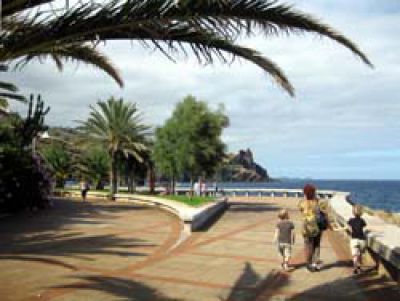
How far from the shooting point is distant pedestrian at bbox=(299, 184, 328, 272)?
37.2 ft

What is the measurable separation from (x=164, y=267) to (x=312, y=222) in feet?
10.2

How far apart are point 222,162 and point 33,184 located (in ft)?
39.5

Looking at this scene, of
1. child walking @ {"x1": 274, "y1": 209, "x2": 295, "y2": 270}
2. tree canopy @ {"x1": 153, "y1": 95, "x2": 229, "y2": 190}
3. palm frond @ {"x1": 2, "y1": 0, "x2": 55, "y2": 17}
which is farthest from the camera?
tree canopy @ {"x1": 153, "y1": 95, "x2": 229, "y2": 190}

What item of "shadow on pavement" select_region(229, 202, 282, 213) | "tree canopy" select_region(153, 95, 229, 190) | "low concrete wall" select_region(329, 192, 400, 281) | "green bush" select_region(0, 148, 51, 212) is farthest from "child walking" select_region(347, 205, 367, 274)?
"tree canopy" select_region(153, 95, 229, 190)

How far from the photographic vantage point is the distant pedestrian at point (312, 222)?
37.2ft

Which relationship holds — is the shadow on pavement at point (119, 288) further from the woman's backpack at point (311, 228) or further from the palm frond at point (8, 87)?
the palm frond at point (8, 87)

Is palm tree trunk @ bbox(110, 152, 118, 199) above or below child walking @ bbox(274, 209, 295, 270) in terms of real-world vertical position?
above

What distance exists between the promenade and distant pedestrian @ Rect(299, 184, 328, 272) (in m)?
0.37

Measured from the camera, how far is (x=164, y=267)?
12.0 m

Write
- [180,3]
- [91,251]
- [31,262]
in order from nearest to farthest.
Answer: [180,3]
[31,262]
[91,251]

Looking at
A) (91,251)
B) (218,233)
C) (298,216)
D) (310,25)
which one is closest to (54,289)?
(91,251)

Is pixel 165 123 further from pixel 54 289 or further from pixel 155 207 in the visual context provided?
pixel 54 289

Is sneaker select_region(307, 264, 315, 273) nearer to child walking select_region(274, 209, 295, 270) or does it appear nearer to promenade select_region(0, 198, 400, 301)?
promenade select_region(0, 198, 400, 301)

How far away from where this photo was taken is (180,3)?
5672mm
